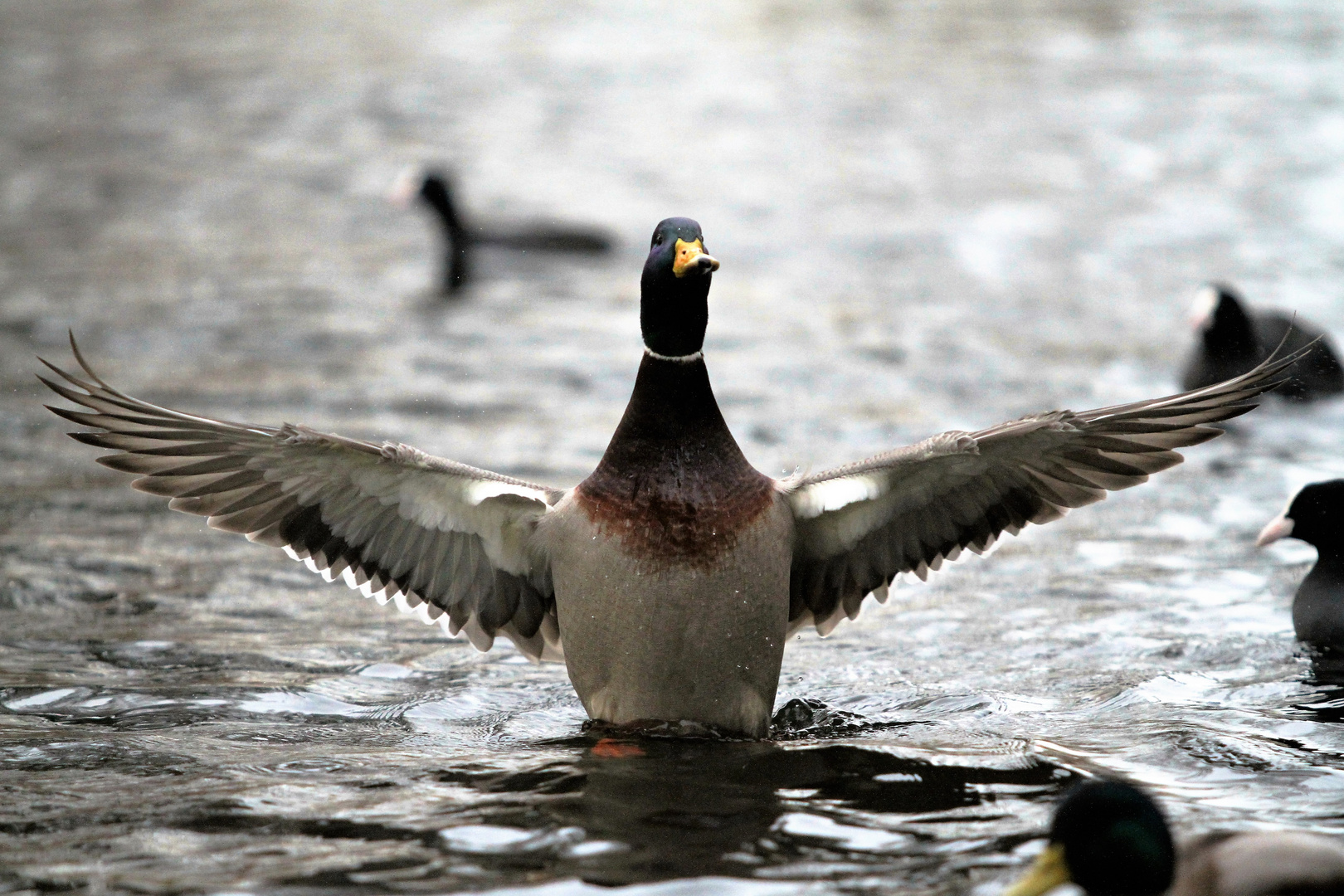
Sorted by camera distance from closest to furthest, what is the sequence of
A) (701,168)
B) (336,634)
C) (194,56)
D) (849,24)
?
(336,634) → (701,168) → (194,56) → (849,24)

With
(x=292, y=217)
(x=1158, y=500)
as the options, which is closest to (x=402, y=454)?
(x=1158, y=500)

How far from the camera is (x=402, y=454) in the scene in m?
5.98

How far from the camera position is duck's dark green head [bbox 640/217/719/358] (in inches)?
234

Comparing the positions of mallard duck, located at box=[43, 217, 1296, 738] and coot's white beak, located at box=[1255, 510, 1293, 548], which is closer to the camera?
mallard duck, located at box=[43, 217, 1296, 738]

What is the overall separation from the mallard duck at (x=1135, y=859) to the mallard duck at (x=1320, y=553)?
299cm

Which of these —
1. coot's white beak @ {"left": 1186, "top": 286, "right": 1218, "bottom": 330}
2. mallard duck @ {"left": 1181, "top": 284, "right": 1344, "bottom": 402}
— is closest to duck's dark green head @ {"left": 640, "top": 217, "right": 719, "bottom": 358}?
mallard duck @ {"left": 1181, "top": 284, "right": 1344, "bottom": 402}

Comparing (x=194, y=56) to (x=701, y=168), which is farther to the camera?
(x=194, y=56)

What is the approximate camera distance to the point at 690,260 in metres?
5.87

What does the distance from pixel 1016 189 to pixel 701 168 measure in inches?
146

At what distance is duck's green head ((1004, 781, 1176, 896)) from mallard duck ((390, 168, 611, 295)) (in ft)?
40.0

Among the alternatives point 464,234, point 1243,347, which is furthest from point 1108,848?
point 464,234

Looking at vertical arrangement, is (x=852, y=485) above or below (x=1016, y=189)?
below

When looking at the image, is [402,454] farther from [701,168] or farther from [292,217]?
[701,168]

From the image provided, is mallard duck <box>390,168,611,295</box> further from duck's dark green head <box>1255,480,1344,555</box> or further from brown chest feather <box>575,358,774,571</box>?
brown chest feather <box>575,358,774,571</box>
